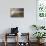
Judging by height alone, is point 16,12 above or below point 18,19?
above

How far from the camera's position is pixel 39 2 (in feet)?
23.6

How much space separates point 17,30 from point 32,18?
0.90m

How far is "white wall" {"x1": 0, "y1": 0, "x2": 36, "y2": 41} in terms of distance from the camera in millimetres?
7164

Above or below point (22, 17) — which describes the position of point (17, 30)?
below

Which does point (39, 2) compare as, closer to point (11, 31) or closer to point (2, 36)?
point (11, 31)

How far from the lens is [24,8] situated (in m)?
7.20

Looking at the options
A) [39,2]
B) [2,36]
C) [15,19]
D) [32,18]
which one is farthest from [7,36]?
[39,2]

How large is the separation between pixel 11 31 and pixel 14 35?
228 mm

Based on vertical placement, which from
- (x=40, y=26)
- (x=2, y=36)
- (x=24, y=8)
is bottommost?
(x=2, y=36)

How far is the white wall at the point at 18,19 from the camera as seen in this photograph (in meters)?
7.16

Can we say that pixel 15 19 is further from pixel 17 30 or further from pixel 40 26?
pixel 40 26

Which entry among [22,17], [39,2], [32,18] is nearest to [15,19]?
[22,17]

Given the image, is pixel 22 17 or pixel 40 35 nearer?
pixel 40 35

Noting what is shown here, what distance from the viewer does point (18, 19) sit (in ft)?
23.7
